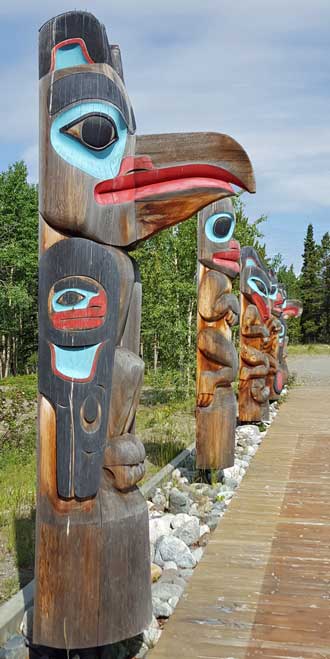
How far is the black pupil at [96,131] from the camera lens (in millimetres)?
2873

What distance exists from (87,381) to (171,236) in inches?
444

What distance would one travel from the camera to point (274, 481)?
6.97 m

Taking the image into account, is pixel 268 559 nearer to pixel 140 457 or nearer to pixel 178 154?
pixel 140 457

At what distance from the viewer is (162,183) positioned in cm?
294

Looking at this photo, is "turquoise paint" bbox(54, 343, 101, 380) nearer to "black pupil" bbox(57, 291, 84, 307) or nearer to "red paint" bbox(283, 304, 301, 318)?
"black pupil" bbox(57, 291, 84, 307)

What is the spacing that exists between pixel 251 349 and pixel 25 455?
409 centimetres

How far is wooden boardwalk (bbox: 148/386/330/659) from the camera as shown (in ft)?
11.0

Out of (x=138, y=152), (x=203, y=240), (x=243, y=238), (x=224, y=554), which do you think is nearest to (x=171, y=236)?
(x=243, y=238)

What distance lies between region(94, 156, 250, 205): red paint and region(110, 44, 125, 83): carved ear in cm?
47

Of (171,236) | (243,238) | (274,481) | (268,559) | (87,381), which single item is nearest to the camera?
(87,381)

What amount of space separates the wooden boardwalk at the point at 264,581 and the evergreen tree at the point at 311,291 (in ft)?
171

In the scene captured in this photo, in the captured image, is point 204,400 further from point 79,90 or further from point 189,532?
point 79,90

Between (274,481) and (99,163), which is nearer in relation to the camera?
(99,163)

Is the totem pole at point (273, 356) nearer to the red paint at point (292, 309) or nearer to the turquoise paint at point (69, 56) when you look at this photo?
the red paint at point (292, 309)
